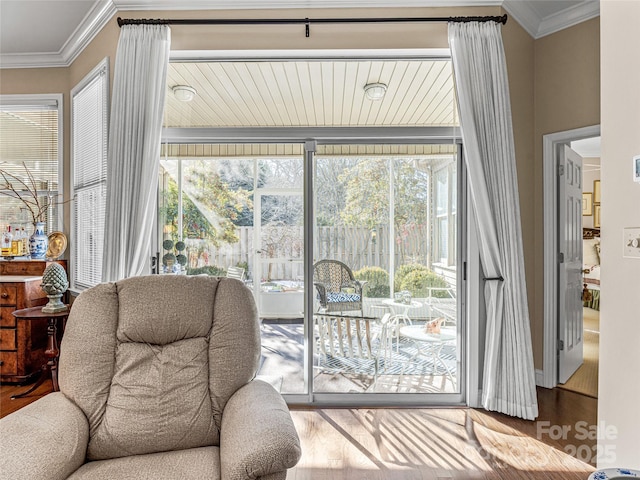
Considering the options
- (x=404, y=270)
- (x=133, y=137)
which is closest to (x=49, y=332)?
(x=133, y=137)

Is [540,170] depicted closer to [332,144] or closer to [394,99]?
[394,99]

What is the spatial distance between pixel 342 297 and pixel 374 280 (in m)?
0.28

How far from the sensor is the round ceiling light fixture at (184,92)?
2.78 metres

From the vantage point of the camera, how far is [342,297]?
2838 mm

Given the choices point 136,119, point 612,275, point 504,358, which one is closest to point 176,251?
point 136,119

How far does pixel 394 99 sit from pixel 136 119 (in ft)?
6.08

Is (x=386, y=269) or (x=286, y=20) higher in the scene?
(x=286, y=20)

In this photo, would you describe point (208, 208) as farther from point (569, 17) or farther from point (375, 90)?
point (569, 17)

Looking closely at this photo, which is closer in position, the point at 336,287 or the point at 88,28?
the point at 336,287

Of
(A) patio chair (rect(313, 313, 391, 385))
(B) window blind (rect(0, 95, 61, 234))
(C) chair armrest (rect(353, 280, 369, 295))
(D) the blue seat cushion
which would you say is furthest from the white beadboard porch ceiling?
(B) window blind (rect(0, 95, 61, 234))

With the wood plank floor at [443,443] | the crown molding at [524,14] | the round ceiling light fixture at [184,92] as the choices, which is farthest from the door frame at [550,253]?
the round ceiling light fixture at [184,92]

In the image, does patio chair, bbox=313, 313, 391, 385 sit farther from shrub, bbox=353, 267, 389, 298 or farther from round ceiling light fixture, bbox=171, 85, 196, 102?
round ceiling light fixture, bbox=171, 85, 196, 102

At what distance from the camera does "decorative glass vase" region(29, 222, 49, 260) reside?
3.36 m

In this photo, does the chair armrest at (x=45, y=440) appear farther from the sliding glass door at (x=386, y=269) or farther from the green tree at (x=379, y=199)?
the green tree at (x=379, y=199)
